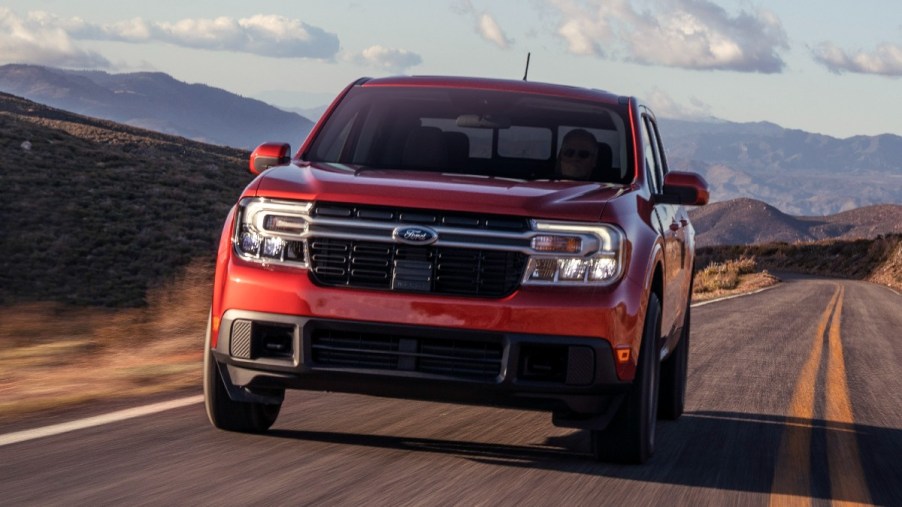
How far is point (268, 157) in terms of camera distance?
675cm

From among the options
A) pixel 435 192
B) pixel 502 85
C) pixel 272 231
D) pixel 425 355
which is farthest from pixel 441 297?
pixel 502 85

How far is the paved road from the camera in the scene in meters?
5.28

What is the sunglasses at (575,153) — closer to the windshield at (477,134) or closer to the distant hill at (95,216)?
the windshield at (477,134)

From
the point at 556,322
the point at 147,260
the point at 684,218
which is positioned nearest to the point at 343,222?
the point at 556,322

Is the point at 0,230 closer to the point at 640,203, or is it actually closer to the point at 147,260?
the point at 147,260

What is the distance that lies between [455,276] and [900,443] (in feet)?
12.5

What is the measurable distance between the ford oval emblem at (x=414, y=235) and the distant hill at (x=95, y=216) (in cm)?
1886

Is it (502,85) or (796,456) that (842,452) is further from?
(502,85)

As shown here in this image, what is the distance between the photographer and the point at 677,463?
6.72 m

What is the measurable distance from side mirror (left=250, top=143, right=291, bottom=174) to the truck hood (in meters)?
0.31

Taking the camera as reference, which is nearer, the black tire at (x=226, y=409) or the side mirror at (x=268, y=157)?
the black tire at (x=226, y=409)

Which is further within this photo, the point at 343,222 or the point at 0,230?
the point at 0,230

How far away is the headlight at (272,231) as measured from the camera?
231 inches

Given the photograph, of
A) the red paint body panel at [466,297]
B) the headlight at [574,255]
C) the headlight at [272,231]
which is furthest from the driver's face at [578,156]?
the headlight at [272,231]
